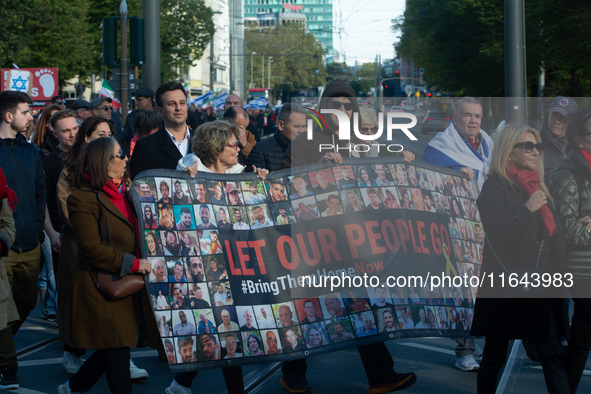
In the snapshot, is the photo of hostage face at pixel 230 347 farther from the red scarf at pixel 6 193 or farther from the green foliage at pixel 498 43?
the green foliage at pixel 498 43

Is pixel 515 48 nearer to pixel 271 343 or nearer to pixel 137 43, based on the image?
pixel 137 43

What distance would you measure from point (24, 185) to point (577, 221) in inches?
152

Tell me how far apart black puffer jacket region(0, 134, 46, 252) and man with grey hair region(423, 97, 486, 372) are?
9.66ft

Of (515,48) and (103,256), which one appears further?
(515,48)

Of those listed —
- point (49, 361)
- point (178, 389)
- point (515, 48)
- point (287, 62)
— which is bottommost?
point (49, 361)

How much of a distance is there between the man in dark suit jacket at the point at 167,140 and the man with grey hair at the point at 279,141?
60cm

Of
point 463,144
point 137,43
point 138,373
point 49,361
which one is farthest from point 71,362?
point 137,43

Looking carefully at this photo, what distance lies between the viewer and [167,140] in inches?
229

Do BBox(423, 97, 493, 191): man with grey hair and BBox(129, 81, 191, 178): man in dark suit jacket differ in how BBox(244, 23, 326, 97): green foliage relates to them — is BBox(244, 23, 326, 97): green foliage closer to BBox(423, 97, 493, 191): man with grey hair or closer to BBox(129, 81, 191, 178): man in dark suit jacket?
BBox(129, 81, 191, 178): man in dark suit jacket

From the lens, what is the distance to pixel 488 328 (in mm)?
3988

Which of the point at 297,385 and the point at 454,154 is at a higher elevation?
the point at 454,154

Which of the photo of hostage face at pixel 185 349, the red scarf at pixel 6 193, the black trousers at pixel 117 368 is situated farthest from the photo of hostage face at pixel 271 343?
the red scarf at pixel 6 193

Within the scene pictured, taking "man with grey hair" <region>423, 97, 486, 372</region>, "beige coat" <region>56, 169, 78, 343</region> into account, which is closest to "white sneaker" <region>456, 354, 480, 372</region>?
"man with grey hair" <region>423, 97, 486, 372</region>

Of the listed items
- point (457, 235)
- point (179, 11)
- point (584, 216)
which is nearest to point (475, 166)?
point (457, 235)
